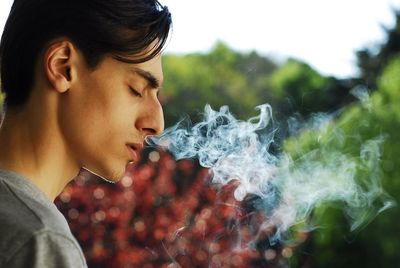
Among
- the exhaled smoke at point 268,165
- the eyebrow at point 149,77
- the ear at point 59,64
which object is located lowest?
the exhaled smoke at point 268,165

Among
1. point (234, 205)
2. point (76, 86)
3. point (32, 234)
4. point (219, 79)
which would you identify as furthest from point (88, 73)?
point (219, 79)

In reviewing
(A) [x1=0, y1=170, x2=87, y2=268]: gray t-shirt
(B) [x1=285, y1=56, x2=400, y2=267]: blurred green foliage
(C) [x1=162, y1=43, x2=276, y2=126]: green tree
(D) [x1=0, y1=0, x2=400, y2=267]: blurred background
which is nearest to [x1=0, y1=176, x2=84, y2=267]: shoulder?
(A) [x1=0, y1=170, x2=87, y2=268]: gray t-shirt

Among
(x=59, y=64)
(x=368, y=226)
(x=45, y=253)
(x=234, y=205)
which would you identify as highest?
(x=59, y=64)

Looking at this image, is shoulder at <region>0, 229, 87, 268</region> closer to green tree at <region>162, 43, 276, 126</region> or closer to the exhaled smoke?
the exhaled smoke

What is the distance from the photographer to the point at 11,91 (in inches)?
31.4

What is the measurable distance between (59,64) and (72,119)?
6cm

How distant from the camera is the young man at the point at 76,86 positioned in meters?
0.77

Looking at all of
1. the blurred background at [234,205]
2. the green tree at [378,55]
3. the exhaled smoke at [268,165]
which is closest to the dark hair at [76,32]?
the exhaled smoke at [268,165]

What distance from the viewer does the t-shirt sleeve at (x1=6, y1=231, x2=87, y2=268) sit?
0.62m

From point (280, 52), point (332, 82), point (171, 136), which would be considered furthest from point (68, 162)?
point (280, 52)

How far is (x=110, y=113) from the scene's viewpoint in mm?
791

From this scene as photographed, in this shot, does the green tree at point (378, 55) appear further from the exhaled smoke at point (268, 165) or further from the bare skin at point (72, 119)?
the bare skin at point (72, 119)

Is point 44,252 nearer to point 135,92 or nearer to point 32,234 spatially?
point 32,234

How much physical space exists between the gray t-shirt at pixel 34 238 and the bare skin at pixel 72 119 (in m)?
0.08
